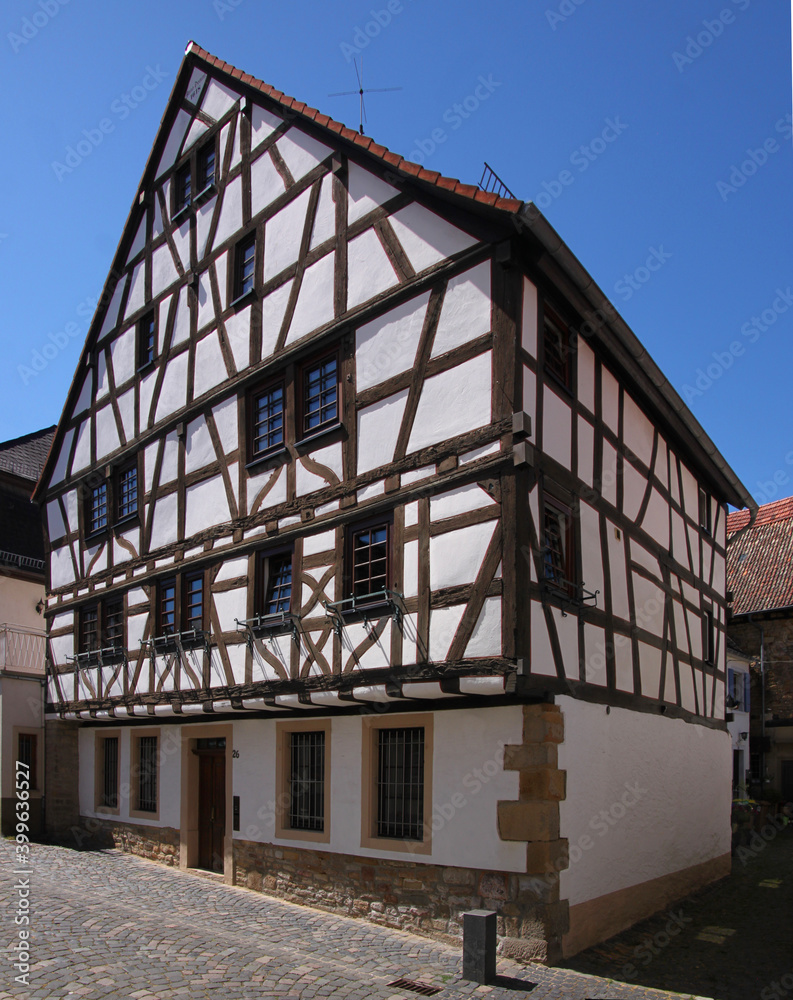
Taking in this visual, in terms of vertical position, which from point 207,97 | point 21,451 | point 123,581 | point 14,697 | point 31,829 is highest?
point 207,97

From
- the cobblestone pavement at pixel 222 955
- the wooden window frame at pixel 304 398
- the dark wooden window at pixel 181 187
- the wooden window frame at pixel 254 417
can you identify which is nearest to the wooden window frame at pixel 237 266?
the wooden window frame at pixel 254 417

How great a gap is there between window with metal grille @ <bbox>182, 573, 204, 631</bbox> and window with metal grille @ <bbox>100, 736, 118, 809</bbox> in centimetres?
426

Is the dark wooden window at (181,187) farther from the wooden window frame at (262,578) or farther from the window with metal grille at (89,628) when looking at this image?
the window with metal grille at (89,628)

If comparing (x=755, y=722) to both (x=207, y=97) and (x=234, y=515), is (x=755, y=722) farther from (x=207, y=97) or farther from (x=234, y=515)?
(x=207, y=97)

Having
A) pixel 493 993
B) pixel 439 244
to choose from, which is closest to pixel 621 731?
pixel 493 993

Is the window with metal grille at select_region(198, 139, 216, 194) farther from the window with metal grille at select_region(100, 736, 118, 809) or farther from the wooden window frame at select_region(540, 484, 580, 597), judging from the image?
the window with metal grille at select_region(100, 736, 118, 809)

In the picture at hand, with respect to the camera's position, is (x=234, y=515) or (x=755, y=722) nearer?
(x=234, y=515)

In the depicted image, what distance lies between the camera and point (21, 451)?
870 inches

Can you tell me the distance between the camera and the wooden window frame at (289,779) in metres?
10.4

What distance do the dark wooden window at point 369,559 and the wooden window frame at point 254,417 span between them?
6.44ft

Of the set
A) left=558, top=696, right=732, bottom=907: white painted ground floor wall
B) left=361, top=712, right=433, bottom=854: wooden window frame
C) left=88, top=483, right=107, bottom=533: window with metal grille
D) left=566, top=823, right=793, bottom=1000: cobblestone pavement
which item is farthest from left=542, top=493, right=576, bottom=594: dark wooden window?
left=88, top=483, right=107, bottom=533: window with metal grille

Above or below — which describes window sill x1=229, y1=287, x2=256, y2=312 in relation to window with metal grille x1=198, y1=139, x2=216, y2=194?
below

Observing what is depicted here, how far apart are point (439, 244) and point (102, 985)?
8.10 m

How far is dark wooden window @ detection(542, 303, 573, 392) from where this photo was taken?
9.86m
